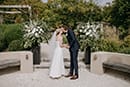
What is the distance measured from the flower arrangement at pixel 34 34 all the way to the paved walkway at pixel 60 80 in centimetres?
112

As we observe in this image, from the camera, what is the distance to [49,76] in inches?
350

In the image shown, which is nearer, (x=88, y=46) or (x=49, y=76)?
(x=49, y=76)

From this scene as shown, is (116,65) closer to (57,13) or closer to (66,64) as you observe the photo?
(66,64)

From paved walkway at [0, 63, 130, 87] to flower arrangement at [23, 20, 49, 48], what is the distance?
1.12 m

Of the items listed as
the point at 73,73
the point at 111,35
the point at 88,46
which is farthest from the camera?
the point at 111,35

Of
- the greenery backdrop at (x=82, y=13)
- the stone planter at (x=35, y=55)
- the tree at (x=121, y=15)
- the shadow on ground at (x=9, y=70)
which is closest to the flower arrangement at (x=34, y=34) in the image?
the stone planter at (x=35, y=55)

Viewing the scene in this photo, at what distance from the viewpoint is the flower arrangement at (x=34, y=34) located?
10062 mm

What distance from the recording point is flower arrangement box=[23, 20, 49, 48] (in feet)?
33.0

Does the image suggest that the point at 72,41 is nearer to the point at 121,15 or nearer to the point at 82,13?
the point at 121,15

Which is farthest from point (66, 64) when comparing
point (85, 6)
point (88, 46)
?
point (85, 6)

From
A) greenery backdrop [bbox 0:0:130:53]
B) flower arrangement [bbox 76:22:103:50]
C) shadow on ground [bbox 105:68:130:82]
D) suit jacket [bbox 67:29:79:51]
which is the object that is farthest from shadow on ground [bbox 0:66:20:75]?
greenery backdrop [bbox 0:0:130:53]

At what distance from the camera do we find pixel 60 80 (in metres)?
8.53

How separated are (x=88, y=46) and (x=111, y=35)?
5585 mm

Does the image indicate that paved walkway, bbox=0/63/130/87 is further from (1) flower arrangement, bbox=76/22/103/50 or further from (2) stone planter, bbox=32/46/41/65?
(1) flower arrangement, bbox=76/22/103/50
